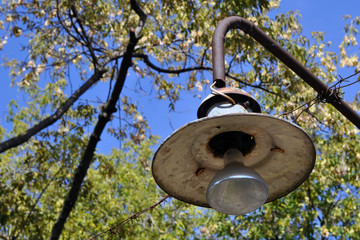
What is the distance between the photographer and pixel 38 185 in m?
7.77

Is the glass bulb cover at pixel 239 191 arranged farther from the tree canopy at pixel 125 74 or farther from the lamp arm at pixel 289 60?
the tree canopy at pixel 125 74

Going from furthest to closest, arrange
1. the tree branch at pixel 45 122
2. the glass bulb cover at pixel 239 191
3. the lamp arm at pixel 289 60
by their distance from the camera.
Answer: the tree branch at pixel 45 122
the lamp arm at pixel 289 60
the glass bulb cover at pixel 239 191

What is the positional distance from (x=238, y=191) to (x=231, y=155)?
19 cm

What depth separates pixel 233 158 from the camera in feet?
6.33

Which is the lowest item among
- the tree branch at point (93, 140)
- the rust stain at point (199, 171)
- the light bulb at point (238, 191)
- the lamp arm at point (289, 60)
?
the light bulb at point (238, 191)

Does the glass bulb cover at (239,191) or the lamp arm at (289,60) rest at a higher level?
the lamp arm at (289,60)

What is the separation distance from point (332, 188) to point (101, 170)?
21.8 feet

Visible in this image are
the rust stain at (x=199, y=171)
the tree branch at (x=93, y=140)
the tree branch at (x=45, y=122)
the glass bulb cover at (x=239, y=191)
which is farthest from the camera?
the tree branch at (x=93, y=140)

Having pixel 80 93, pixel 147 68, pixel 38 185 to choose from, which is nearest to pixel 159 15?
pixel 147 68

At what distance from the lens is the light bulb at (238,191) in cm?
180

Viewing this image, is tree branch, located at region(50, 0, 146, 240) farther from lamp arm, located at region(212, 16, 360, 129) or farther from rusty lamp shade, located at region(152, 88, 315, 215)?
rusty lamp shade, located at region(152, 88, 315, 215)

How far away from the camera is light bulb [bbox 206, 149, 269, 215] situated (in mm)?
1805

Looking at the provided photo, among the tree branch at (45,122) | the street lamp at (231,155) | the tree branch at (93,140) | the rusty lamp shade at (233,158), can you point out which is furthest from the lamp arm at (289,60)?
the tree branch at (45,122)

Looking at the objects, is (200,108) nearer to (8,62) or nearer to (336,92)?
(336,92)
